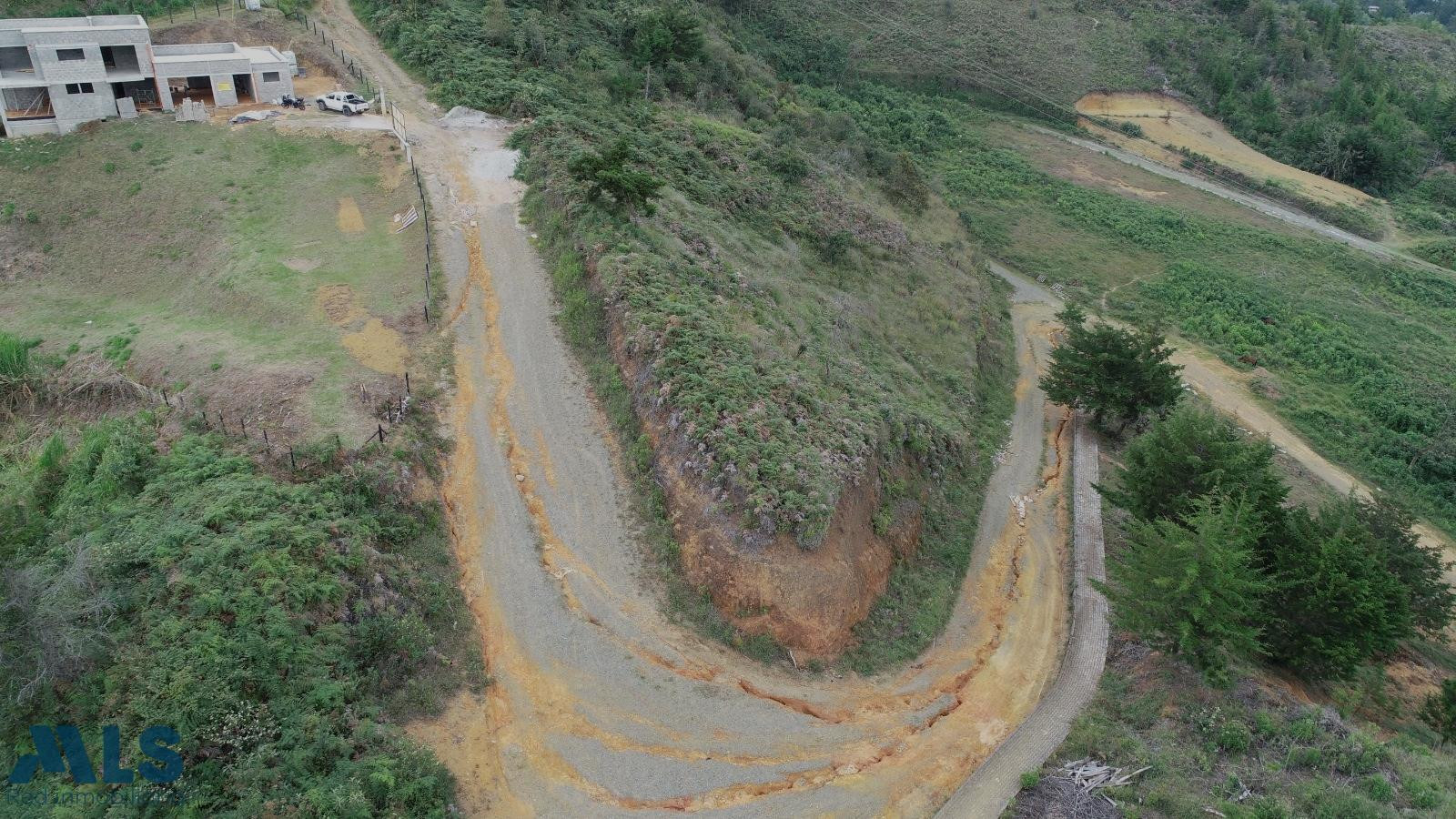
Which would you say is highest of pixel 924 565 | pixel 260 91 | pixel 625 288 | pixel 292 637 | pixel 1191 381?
pixel 260 91

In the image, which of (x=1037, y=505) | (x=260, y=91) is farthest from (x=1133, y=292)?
(x=260, y=91)

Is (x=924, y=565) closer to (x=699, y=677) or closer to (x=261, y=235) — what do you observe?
(x=699, y=677)

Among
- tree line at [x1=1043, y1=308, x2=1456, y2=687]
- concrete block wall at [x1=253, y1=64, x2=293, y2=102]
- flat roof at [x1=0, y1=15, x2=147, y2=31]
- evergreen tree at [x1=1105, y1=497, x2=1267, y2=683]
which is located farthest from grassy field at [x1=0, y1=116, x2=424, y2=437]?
tree line at [x1=1043, y1=308, x2=1456, y2=687]

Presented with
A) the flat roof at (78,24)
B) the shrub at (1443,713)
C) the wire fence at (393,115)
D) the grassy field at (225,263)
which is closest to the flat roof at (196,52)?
the flat roof at (78,24)

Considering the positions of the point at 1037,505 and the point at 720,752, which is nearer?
the point at 720,752

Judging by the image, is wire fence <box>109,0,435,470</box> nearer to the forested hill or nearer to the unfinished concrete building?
the unfinished concrete building

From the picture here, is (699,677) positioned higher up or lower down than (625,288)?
lower down

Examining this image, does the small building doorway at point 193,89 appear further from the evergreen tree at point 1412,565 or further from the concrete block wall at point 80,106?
the evergreen tree at point 1412,565

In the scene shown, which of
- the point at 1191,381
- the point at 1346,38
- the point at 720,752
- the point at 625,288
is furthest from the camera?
the point at 1346,38
